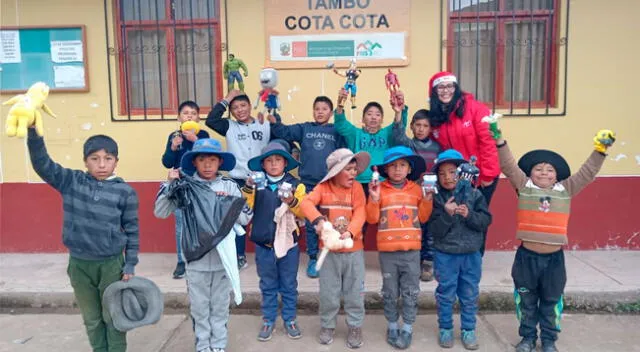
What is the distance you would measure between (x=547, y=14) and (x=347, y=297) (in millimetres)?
3808

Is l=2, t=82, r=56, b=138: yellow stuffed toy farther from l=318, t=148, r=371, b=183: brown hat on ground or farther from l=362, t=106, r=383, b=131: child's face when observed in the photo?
l=362, t=106, r=383, b=131: child's face

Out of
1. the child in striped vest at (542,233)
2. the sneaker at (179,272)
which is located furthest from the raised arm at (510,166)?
the sneaker at (179,272)

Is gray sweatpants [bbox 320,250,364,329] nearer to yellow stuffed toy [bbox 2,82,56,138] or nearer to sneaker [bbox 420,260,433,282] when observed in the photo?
sneaker [bbox 420,260,433,282]

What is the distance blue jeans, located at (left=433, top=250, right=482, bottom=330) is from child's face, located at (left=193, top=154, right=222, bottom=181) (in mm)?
1721

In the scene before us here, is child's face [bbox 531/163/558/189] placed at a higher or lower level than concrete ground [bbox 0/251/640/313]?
higher

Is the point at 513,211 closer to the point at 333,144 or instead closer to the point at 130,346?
the point at 333,144

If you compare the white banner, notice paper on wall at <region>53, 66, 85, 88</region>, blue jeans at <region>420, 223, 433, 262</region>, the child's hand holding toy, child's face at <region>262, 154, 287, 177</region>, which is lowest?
blue jeans at <region>420, 223, 433, 262</region>

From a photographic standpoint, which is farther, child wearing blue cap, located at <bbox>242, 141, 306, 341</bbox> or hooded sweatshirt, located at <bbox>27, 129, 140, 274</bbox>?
child wearing blue cap, located at <bbox>242, 141, 306, 341</bbox>

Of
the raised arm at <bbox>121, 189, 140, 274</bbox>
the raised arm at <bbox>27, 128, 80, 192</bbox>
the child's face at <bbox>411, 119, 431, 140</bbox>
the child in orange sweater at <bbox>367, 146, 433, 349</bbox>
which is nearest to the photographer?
the raised arm at <bbox>27, 128, 80, 192</bbox>

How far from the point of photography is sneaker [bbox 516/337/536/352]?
357 centimetres

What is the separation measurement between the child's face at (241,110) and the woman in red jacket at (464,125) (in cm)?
170

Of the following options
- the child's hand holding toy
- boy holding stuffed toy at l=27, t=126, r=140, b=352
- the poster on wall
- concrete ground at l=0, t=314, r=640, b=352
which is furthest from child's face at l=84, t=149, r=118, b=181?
the child's hand holding toy

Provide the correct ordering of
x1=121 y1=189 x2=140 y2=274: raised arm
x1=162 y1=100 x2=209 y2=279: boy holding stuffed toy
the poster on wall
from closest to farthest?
x1=121 y1=189 x2=140 y2=274: raised arm
x1=162 y1=100 x2=209 y2=279: boy holding stuffed toy
the poster on wall

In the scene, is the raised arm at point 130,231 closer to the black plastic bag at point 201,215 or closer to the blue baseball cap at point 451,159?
the black plastic bag at point 201,215
